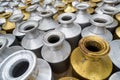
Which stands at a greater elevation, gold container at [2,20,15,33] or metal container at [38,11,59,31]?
metal container at [38,11,59,31]

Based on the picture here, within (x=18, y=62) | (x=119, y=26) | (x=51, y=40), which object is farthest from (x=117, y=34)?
(x=18, y=62)

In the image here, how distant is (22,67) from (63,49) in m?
0.27

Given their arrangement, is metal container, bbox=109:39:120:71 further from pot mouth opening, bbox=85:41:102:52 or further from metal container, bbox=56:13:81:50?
metal container, bbox=56:13:81:50

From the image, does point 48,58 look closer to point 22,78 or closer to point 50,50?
point 50,50

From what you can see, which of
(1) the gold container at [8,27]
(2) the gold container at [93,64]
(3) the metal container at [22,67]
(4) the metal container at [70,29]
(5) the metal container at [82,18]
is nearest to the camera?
(3) the metal container at [22,67]

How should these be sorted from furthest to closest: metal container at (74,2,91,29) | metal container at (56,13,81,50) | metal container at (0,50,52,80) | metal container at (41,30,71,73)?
metal container at (74,2,91,29)
metal container at (56,13,81,50)
metal container at (41,30,71,73)
metal container at (0,50,52,80)

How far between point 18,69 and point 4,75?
0.10 meters

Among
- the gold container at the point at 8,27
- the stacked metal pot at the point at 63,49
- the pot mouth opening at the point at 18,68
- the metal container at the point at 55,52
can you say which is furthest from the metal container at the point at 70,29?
the gold container at the point at 8,27

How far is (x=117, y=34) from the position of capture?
89 centimetres

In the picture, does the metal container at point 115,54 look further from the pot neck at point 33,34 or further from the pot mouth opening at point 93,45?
the pot neck at point 33,34

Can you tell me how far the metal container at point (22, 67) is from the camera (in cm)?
56

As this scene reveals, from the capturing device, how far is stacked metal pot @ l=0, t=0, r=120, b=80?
2.01ft

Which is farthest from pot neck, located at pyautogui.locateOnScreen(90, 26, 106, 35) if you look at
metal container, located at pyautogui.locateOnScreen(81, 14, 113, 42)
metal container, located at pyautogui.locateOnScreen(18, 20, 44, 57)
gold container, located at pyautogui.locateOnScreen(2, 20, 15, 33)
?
gold container, located at pyautogui.locateOnScreen(2, 20, 15, 33)

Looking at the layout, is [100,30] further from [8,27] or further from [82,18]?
[8,27]
